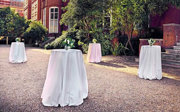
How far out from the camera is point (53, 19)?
21500 mm

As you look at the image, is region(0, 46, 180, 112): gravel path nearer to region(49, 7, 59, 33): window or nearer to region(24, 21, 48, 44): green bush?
region(24, 21, 48, 44): green bush

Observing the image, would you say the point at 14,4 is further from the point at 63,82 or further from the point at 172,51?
the point at 63,82

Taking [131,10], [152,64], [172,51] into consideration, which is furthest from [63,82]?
[131,10]

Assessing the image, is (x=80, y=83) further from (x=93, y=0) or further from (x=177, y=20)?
(x=177, y=20)

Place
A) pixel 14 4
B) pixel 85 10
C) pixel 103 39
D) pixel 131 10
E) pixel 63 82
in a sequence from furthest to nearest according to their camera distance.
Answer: pixel 14 4, pixel 103 39, pixel 85 10, pixel 131 10, pixel 63 82

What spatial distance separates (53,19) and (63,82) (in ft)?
65.5

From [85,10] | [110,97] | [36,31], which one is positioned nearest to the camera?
[110,97]

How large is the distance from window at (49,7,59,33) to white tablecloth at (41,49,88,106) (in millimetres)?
19331

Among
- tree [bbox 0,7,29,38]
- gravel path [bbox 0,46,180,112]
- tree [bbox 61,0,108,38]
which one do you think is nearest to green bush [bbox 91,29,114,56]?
tree [bbox 61,0,108,38]

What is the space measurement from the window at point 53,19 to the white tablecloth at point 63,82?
1933cm

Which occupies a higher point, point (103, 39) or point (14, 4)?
point (14, 4)

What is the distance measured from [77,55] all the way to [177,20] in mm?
8631

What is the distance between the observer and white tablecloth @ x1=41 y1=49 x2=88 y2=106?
2.81 meters

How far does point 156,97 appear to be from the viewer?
3.30 m
